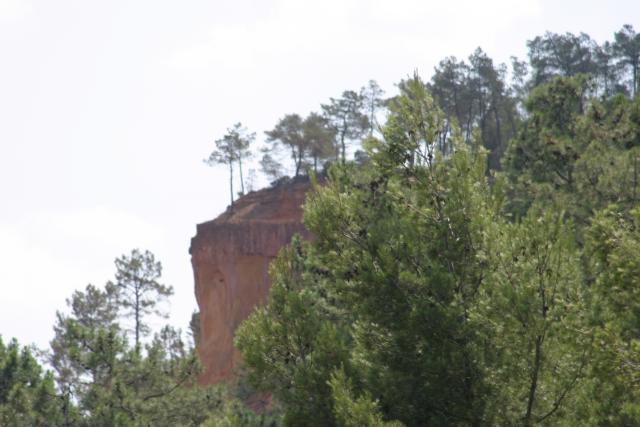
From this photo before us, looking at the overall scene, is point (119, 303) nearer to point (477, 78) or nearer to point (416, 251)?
point (477, 78)

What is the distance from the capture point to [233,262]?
56.7m

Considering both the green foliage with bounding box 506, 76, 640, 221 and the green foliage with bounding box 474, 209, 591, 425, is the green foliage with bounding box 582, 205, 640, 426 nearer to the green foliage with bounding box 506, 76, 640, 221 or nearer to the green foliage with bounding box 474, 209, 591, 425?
the green foliage with bounding box 474, 209, 591, 425

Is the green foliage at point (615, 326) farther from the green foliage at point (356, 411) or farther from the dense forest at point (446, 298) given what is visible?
the green foliage at point (356, 411)

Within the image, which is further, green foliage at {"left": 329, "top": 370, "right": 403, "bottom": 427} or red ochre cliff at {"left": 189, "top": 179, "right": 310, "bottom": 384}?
red ochre cliff at {"left": 189, "top": 179, "right": 310, "bottom": 384}

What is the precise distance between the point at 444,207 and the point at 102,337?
1741 centimetres

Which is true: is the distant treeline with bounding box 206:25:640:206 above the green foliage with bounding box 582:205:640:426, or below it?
above

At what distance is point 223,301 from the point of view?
56.3 metres

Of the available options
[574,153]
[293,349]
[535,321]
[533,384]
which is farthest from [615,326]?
[574,153]

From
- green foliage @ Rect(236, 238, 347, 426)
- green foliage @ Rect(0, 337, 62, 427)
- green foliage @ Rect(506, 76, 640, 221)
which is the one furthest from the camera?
green foliage @ Rect(0, 337, 62, 427)

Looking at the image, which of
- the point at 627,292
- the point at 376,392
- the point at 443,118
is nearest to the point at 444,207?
the point at 443,118

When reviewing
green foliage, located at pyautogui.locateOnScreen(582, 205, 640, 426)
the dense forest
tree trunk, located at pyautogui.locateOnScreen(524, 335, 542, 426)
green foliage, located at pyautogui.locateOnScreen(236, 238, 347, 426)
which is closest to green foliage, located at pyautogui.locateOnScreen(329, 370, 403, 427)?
the dense forest

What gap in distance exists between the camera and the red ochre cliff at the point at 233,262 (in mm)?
54938

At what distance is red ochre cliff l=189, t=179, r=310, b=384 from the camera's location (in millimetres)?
54938

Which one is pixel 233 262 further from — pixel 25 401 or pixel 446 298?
pixel 446 298
